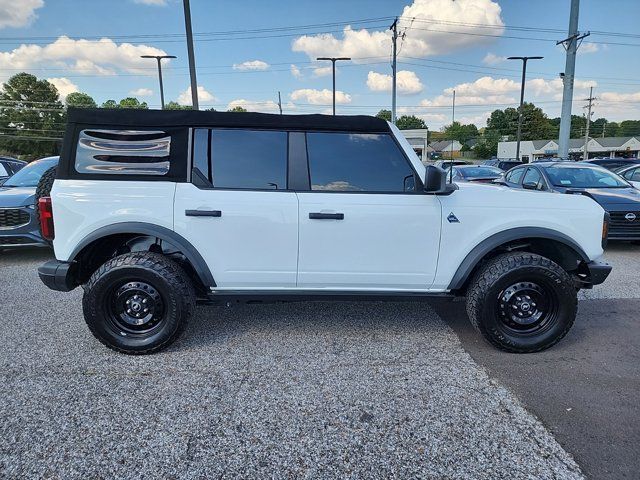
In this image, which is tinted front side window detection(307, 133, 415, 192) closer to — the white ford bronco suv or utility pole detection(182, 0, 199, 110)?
the white ford bronco suv

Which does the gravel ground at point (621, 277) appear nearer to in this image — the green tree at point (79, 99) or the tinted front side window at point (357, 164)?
the tinted front side window at point (357, 164)

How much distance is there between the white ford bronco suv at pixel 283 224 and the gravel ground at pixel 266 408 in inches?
17.5

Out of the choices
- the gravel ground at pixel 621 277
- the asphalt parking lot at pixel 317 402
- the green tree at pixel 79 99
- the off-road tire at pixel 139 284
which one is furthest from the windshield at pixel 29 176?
the green tree at pixel 79 99

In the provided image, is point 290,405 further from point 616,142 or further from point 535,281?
point 616,142

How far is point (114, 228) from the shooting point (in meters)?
3.19

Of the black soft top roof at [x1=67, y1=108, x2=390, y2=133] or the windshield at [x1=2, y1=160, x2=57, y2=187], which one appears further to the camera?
the windshield at [x1=2, y1=160, x2=57, y2=187]

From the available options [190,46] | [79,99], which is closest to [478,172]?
[190,46]

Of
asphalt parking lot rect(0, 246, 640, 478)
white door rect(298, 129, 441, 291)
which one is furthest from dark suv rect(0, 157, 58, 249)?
white door rect(298, 129, 441, 291)

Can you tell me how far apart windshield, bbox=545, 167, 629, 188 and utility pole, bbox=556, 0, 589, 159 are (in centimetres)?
1006

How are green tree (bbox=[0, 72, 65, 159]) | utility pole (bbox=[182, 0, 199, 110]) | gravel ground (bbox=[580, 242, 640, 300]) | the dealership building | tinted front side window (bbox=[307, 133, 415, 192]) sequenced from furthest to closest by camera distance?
the dealership building, green tree (bbox=[0, 72, 65, 159]), utility pole (bbox=[182, 0, 199, 110]), gravel ground (bbox=[580, 242, 640, 300]), tinted front side window (bbox=[307, 133, 415, 192])

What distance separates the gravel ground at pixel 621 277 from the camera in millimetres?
4906

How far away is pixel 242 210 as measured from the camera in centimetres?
318

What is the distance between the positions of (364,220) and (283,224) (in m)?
0.64

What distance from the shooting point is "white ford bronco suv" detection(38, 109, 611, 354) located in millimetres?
3203
